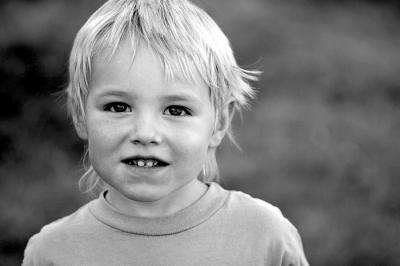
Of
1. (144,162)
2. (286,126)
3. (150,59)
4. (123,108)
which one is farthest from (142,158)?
(286,126)

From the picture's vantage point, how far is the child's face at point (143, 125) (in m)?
2.37

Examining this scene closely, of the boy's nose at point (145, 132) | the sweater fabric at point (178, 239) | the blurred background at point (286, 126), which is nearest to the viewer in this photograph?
the boy's nose at point (145, 132)

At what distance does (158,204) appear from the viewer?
2580 mm

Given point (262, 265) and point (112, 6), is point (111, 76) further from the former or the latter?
point (262, 265)

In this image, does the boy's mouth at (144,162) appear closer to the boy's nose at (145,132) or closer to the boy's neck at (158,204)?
the boy's nose at (145,132)

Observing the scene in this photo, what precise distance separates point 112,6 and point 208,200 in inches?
28.8

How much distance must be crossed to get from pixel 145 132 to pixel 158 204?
1.11ft

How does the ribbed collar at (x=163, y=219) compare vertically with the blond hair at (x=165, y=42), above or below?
below

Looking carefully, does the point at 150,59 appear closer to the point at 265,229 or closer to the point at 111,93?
the point at 111,93

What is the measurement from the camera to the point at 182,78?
240cm

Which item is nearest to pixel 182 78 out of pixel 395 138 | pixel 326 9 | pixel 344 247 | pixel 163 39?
pixel 163 39

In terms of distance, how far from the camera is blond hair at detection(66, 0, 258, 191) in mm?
2418

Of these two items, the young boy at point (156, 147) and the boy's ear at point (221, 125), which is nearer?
the young boy at point (156, 147)

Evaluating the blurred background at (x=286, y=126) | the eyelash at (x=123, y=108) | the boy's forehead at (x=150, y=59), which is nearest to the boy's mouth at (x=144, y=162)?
the eyelash at (x=123, y=108)
